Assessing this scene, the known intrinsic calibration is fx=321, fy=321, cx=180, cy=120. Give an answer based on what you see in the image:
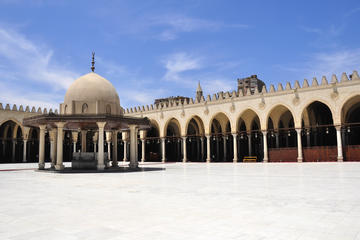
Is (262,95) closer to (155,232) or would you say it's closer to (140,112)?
(140,112)

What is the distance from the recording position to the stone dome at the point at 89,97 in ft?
66.9

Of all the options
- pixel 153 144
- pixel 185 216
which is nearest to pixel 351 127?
pixel 153 144

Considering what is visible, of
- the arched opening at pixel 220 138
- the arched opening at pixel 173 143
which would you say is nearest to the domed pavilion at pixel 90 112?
the arched opening at pixel 220 138

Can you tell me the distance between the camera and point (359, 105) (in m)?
32.8

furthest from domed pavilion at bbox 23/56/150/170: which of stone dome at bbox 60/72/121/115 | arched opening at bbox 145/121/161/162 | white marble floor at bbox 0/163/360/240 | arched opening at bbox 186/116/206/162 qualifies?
arched opening at bbox 145/121/161/162

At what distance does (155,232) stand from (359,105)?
34.1m

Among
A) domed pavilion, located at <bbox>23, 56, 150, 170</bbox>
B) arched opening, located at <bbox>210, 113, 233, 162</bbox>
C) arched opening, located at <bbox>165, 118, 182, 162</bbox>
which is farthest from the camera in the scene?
arched opening, located at <bbox>165, 118, 182, 162</bbox>

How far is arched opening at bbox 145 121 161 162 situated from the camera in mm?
41562

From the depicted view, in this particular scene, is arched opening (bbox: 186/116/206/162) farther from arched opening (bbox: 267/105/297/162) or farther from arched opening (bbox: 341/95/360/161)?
arched opening (bbox: 341/95/360/161)

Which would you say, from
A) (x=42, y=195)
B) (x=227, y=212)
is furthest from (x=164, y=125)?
(x=227, y=212)

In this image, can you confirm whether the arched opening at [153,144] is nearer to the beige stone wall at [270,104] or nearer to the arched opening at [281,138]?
the beige stone wall at [270,104]

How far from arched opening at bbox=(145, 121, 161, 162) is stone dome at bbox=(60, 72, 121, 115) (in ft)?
Result: 65.5

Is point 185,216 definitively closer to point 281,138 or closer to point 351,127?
point 351,127

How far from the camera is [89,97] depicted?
20.4 meters
